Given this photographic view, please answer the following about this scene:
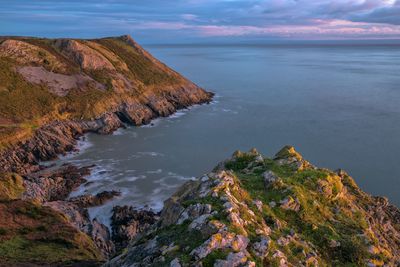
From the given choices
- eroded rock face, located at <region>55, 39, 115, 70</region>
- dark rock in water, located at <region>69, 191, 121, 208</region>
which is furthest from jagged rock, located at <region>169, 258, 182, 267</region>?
eroded rock face, located at <region>55, 39, 115, 70</region>

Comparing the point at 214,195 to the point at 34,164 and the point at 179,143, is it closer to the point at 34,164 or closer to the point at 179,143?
the point at 34,164

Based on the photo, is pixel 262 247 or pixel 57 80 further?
pixel 57 80

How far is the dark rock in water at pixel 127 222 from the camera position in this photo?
36.3 meters

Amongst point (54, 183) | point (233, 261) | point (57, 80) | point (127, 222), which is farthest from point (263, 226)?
point (57, 80)

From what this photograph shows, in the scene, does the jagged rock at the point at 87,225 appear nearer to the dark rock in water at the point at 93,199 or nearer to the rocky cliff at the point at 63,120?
the rocky cliff at the point at 63,120

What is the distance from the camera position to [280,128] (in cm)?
7350

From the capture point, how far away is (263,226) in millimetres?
18609

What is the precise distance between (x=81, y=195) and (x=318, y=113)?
57.4m

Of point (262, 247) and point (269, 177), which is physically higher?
point (269, 177)

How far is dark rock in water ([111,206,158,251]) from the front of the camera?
3634cm

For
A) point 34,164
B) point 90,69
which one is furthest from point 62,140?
point 90,69

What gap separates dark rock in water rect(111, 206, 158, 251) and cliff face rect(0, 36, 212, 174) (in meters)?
18.3

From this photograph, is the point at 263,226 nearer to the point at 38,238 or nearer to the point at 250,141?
the point at 38,238

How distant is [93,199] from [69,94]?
133 ft
